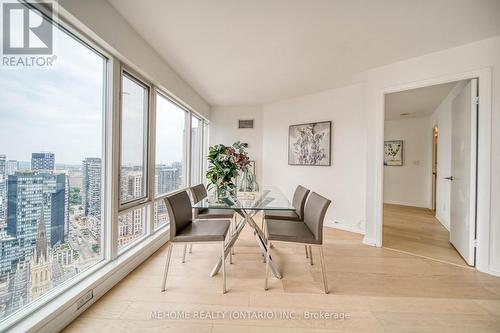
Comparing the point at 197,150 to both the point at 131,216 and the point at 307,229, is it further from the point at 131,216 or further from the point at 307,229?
the point at 307,229

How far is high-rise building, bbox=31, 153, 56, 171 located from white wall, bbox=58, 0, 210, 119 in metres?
0.94

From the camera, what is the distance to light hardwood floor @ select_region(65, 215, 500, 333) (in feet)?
4.38

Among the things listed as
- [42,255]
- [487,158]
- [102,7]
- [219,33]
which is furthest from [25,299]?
[487,158]

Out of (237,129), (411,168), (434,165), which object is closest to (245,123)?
(237,129)

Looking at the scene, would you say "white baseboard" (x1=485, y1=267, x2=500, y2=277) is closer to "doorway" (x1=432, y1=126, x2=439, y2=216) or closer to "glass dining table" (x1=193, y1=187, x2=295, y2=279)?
"glass dining table" (x1=193, y1=187, x2=295, y2=279)

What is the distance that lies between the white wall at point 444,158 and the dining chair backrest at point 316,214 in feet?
10.8

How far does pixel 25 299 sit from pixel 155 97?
2134 mm

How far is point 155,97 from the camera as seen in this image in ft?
8.14

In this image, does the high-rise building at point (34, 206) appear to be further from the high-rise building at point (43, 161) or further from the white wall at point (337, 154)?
the white wall at point (337, 154)

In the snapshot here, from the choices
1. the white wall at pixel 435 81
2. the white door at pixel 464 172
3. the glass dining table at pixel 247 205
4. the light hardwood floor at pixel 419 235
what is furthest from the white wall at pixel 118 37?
the light hardwood floor at pixel 419 235

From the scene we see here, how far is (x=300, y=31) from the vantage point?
1.89 meters

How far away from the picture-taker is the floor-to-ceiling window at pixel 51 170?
1.13 metres

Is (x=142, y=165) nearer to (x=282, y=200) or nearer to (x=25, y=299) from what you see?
(x=25, y=299)

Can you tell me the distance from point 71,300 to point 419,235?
423cm
